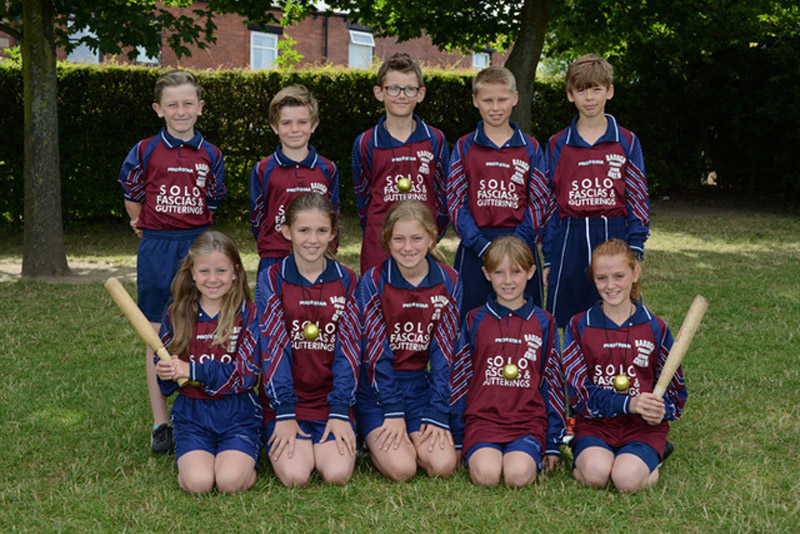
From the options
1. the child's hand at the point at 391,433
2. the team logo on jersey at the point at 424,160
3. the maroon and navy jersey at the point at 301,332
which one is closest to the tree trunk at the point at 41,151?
the team logo on jersey at the point at 424,160

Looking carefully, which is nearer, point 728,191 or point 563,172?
point 563,172

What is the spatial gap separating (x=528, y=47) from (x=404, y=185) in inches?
311

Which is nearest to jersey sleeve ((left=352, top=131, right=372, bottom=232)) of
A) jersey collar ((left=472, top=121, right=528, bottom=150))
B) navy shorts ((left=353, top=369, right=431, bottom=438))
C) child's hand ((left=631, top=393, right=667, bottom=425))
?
jersey collar ((left=472, top=121, right=528, bottom=150))

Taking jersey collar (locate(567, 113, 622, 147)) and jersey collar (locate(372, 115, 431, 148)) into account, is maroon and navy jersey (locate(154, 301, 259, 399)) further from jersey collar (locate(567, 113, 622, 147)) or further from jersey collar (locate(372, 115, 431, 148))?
jersey collar (locate(567, 113, 622, 147))

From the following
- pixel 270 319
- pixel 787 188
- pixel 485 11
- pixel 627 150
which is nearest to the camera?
pixel 270 319

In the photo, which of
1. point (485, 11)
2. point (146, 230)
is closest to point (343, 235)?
point (485, 11)

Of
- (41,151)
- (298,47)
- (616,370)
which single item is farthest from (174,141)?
(298,47)

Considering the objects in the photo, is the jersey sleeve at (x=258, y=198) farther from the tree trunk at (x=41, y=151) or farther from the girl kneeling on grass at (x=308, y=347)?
the tree trunk at (x=41, y=151)

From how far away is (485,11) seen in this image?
12914mm

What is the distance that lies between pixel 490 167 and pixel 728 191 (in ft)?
44.3

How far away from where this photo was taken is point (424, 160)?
16.3 feet

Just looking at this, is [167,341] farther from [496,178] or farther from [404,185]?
[496,178]

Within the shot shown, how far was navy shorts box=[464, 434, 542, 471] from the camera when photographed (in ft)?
12.9

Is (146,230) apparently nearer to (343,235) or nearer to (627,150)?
(627,150)
